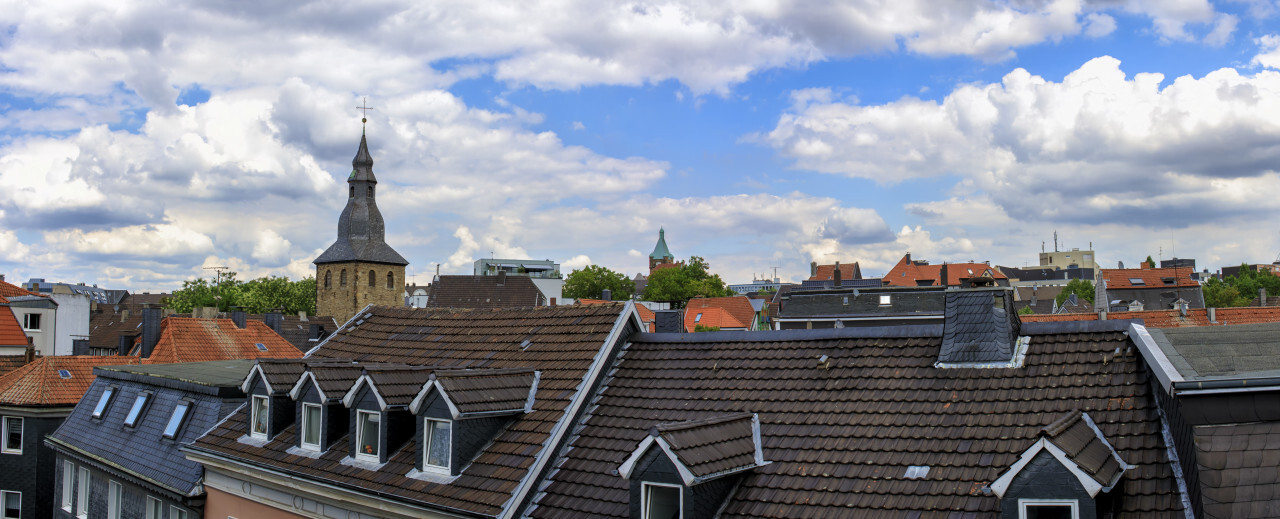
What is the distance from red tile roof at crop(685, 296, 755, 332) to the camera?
7456 cm

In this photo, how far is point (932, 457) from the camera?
9648 millimetres

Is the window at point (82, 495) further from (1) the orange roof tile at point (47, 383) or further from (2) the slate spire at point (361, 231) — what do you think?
(2) the slate spire at point (361, 231)

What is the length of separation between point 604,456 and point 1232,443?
7.13m

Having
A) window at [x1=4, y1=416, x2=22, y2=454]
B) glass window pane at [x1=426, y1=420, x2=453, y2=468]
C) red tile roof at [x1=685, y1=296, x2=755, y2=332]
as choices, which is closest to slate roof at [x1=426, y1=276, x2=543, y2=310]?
red tile roof at [x1=685, y1=296, x2=755, y2=332]

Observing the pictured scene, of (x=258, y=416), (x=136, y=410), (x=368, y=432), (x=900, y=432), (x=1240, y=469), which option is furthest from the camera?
(x=136, y=410)

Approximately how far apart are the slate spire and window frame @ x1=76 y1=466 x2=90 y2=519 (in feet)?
177

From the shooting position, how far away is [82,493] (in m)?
21.3

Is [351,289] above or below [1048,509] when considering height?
above

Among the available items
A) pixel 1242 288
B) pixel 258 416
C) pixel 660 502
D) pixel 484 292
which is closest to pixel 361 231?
pixel 484 292

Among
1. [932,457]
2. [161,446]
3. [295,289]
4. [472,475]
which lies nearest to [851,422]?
[932,457]

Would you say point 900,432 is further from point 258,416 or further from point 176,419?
point 176,419

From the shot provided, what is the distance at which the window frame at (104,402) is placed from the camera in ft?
70.5

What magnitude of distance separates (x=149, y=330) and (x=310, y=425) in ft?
91.3

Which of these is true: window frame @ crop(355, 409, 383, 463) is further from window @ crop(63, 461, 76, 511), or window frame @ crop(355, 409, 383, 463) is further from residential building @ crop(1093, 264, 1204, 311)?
residential building @ crop(1093, 264, 1204, 311)
